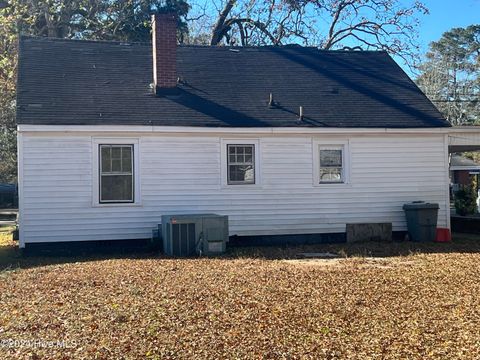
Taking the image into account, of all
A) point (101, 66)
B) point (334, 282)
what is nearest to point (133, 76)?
point (101, 66)

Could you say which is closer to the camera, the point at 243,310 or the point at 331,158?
the point at 243,310

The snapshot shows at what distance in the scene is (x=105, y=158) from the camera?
12867 millimetres

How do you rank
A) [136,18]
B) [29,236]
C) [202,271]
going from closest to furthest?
[202,271]
[29,236]
[136,18]

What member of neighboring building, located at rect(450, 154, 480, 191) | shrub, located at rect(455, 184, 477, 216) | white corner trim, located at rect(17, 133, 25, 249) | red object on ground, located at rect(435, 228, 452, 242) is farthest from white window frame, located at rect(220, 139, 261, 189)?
neighboring building, located at rect(450, 154, 480, 191)

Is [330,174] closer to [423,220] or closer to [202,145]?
[423,220]

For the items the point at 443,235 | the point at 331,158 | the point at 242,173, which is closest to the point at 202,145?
the point at 242,173

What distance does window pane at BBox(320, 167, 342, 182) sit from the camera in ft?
46.6

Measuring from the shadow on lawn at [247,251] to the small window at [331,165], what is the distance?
1714mm

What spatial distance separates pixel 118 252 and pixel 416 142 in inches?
319

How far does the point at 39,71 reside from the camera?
13977mm

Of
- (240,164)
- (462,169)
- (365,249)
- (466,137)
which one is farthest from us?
(462,169)

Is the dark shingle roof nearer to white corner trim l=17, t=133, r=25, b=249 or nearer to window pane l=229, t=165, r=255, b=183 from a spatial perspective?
white corner trim l=17, t=133, r=25, b=249

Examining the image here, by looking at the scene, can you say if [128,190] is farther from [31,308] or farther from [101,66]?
[31,308]

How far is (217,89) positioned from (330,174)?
3761 millimetres
